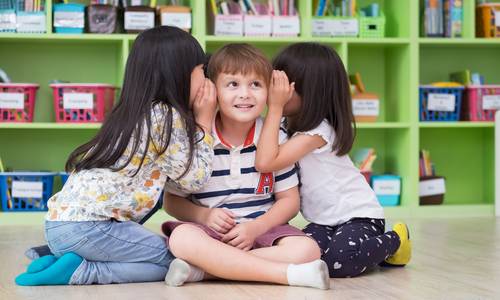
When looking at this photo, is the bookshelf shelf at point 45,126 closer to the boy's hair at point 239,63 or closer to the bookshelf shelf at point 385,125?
the bookshelf shelf at point 385,125

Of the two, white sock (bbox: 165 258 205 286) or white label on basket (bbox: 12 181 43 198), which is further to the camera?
white label on basket (bbox: 12 181 43 198)

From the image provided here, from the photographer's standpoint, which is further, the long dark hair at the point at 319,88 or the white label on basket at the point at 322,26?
the white label on basket at the point at 322,26

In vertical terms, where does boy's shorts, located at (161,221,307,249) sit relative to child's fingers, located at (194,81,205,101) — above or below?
below

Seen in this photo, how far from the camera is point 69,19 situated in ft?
11.9

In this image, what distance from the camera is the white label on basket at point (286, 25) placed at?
373 cm

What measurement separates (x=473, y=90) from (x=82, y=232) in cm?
248

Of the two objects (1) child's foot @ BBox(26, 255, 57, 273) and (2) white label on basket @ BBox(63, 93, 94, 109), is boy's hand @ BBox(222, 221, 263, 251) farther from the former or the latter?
(2) white label on basket @ BBox(63, 93, 94, 109)

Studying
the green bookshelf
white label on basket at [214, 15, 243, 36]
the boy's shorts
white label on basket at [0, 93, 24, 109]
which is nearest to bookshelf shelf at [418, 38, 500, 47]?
the green bookshelf

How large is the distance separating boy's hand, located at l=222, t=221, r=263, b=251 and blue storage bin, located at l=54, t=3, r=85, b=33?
1965 millimetres

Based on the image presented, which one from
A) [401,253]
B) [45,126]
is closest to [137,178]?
[401,253]

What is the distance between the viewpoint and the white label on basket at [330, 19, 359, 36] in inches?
150

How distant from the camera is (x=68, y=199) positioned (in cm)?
193

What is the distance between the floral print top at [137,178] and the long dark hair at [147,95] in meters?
0.01

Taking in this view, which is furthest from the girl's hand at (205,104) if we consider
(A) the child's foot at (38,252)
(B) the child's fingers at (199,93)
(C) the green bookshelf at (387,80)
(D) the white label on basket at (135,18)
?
(D) the white label on basket at (135,18)
